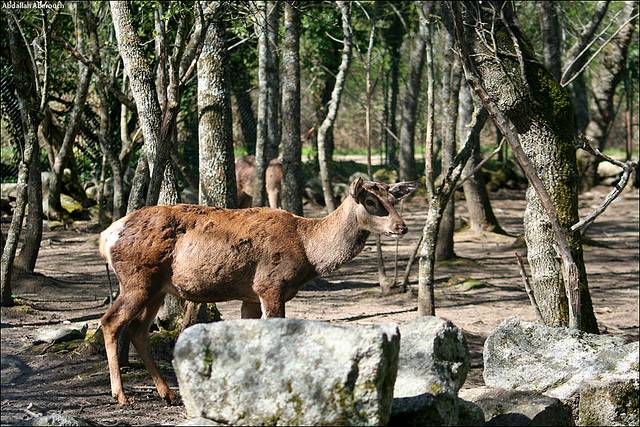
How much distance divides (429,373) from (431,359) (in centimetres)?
11

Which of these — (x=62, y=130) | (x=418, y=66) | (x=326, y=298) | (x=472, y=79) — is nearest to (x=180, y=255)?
(x=472, y=79)

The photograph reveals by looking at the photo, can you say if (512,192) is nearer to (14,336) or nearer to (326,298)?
(326,298)

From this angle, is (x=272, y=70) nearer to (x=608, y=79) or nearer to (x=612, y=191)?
(x=612, y=191)

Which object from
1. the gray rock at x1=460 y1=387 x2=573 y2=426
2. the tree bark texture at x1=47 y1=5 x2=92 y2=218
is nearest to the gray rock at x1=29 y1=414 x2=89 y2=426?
the gray rock at x1=460 y1=387 x2=573 y2=426

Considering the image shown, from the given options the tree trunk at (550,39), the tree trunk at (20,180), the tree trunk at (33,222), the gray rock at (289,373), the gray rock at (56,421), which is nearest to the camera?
the gray rock at (289,373)

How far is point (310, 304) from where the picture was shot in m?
13.2

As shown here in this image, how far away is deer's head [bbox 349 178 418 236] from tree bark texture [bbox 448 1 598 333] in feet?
4.09

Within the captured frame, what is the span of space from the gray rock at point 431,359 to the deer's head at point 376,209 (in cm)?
240

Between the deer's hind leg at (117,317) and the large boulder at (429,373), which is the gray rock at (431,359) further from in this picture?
the deer's hind leg at (117,317)

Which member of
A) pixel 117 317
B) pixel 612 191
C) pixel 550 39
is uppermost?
pixel 550 39

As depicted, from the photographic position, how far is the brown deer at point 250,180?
19.8 metres

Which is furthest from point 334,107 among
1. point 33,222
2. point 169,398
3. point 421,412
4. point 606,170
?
point 606,170

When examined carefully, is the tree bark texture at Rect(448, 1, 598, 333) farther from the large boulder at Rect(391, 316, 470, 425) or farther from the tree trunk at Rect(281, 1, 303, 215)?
the tree trunk at Rect(281, 1, 303, 215)

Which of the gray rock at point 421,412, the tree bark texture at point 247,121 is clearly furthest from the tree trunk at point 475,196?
the gray rock at point 421,412
